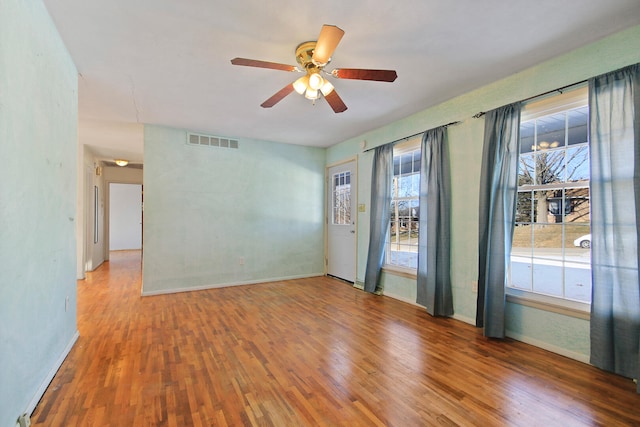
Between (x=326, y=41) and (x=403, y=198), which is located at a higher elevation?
(x=326, y=41)

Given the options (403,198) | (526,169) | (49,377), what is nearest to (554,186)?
(526,169)

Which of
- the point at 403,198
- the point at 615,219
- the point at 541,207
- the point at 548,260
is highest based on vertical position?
the point at 403,198

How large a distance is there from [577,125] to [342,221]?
142 inches

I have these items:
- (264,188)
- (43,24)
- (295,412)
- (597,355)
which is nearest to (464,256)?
(597,355)

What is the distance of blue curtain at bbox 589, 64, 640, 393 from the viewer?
208 cm

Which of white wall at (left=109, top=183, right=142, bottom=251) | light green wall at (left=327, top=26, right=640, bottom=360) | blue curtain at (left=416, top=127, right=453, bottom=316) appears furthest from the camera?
white wall at (left=109, top=183, right=142, bottom=251)

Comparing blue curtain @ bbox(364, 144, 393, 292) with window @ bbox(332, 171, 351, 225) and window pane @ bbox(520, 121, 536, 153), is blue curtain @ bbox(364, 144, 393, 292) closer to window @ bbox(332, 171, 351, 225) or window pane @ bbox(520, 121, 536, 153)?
window @ bbox(332, 171, 351, 225)

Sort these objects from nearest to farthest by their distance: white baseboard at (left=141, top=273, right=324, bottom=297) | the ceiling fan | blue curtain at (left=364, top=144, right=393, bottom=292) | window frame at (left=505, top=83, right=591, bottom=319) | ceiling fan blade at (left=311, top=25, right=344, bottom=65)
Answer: ceiling fan blade at (left=311, top=25, right=344, bottom=65) < the ceiling fan < window frame at (left=505, top=83, right=591, bottom=319) < blue curtain at (left=364, top=144, right=393, bottom=292) < white baseboard at (left=141, top=273, right=324, bottom=297)

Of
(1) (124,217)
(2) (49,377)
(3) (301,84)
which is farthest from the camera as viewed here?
(1) (124,217)

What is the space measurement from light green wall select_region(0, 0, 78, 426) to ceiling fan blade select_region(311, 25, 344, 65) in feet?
5.30

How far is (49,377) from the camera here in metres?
2.06

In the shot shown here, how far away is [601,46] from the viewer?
2285 millimetres

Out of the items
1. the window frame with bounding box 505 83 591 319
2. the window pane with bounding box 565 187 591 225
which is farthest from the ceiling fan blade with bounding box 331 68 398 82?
the window pane with bounding box 565 187 591 225

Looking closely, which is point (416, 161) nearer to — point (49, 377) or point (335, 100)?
point (335, 100)
